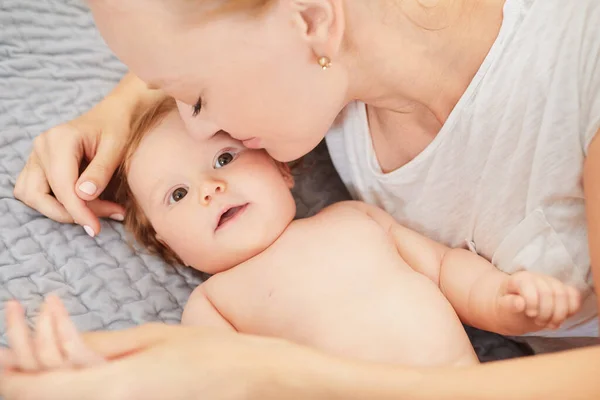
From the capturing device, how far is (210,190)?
3.35 ft

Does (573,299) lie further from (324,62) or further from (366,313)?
(324,62)

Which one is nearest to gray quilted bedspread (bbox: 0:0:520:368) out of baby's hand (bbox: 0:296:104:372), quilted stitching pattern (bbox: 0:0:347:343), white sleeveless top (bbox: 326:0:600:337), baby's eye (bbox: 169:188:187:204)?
quilted stitching pattern (bbox: 0:0:347:343)

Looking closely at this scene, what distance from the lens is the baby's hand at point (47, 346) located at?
0.57 m

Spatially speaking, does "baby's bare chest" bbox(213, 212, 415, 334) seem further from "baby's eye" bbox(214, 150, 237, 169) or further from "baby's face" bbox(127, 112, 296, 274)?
"baby's eye" bbox(214, 150, 237, 169)

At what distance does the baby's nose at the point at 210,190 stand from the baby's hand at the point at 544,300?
47 cm

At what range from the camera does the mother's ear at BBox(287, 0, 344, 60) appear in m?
0.77

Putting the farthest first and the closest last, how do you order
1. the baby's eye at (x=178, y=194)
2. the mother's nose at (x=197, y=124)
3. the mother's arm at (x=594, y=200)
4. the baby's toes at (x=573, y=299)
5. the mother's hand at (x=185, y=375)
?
the baby's eye at (x=178, y=194), the mother's nose at (x=197, y=124), the baby's toes at (x=573, y=299), the mother's arm at (x=594, y=200), the mother's hand at (x=185, y=375)

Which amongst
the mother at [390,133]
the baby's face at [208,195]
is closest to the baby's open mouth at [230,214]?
the baby's face at [208,195]

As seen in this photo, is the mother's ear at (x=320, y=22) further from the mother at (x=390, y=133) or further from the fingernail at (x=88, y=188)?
the fingernail at (x=88, y=188)

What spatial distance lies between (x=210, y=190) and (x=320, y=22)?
354 mm

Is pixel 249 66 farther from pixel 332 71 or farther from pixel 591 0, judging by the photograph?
pixel 591 0

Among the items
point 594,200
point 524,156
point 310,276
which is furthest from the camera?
point 310,276

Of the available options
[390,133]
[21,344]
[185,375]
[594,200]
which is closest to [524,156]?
[594,200]

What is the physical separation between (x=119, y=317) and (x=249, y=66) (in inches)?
18.5
